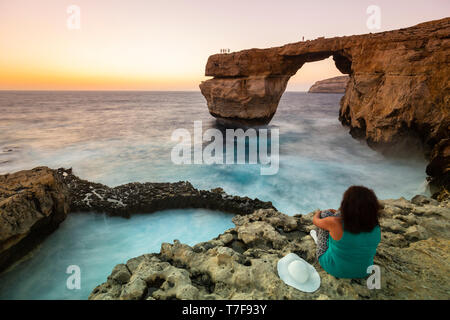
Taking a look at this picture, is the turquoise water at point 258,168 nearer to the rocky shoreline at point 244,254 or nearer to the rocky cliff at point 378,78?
the rocky cliff at point 378,78

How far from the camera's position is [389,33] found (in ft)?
32.0

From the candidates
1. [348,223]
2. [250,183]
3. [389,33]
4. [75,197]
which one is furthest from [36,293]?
[389,33]

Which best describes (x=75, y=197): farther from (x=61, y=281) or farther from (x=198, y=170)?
(x=198, y=170)

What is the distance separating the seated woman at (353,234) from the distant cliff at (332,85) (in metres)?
112

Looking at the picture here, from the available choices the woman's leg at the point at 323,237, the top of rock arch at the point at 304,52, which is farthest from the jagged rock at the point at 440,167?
the woman's leg at the point at 323,237

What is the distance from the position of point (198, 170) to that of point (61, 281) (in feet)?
19.2

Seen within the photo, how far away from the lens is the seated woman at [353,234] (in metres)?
1.83

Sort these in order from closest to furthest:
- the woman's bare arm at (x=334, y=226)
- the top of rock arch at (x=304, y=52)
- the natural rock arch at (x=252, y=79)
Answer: the woman's bare arm at (x=334, y=226) < the top of rock arch at (x=304, y=52) < the natural rock arch at (x=252, y=79)

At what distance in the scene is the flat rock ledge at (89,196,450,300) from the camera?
2.08 metres

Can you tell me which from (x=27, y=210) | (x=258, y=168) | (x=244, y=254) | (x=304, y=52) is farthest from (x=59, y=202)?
(x=304, y=52)

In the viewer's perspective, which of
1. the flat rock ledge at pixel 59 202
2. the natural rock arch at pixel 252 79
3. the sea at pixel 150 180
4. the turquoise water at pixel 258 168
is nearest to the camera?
the flat rock ledge at pixel 59 202

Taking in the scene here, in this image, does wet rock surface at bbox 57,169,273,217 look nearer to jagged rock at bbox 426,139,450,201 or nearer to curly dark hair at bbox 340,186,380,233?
curly dark hair at bbox 340,186,380,233

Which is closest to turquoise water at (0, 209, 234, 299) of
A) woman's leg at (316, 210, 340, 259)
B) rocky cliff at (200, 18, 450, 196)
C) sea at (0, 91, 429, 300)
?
sea at (0, 91, 429, 300)

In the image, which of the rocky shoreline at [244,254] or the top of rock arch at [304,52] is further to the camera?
the top of rock arch at [304,52]
